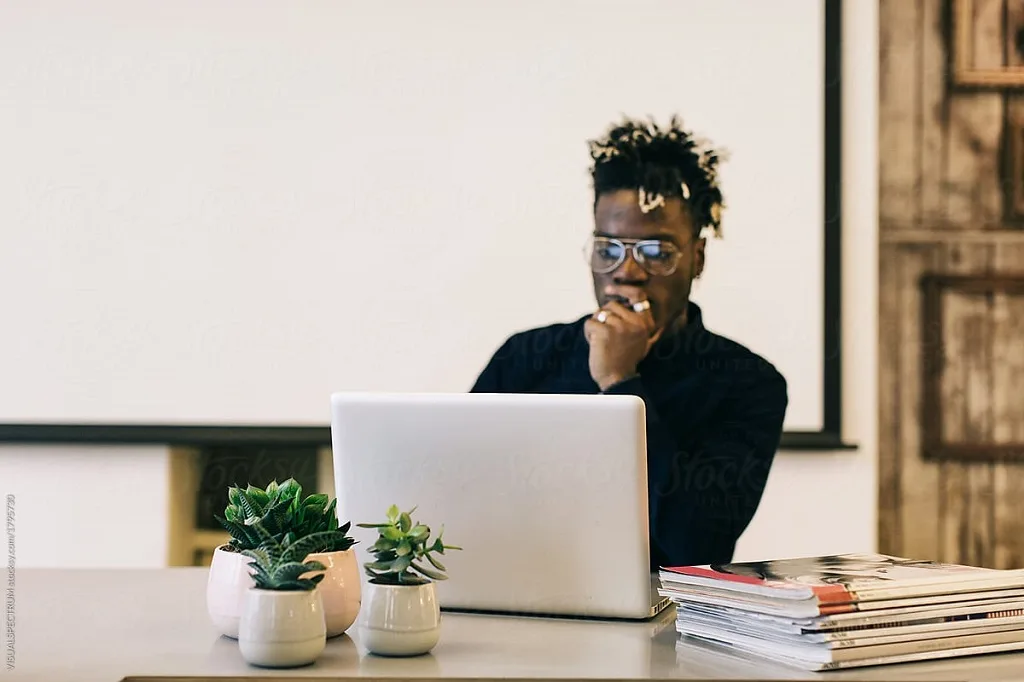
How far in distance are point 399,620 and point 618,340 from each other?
1449 millimetres

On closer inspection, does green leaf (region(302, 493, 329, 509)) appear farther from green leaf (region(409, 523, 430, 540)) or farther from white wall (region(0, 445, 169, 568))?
white wall (region(0, 445, 169, 568))

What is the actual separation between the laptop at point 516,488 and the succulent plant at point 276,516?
13 centimetres

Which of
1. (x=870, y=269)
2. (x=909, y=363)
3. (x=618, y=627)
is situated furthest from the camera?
(x=909, y=363)

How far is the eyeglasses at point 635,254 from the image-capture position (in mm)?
2352

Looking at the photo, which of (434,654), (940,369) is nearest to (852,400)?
(940,369)

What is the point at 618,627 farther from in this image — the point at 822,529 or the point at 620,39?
the point at 620,39

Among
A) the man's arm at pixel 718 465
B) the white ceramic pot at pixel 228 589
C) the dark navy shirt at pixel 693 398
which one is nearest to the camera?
the white ceramic pot at pixel 228 589

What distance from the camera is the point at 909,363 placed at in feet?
8.29

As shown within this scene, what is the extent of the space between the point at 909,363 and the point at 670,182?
0.73 meters

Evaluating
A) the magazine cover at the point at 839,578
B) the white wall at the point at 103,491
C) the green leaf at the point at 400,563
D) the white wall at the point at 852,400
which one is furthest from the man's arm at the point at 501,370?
the green leaf at the point at 400,563

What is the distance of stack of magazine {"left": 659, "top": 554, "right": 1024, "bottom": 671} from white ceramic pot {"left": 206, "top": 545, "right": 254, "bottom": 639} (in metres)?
0.41

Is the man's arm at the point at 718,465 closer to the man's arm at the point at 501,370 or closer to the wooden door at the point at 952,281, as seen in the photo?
the man's arm at the point at 501,370

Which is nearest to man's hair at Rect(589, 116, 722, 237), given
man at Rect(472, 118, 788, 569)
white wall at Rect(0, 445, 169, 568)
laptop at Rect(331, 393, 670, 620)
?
man at Rect(472, 118, 788, 569)

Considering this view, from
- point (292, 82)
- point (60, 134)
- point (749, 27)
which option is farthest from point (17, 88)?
point (749, 27)
